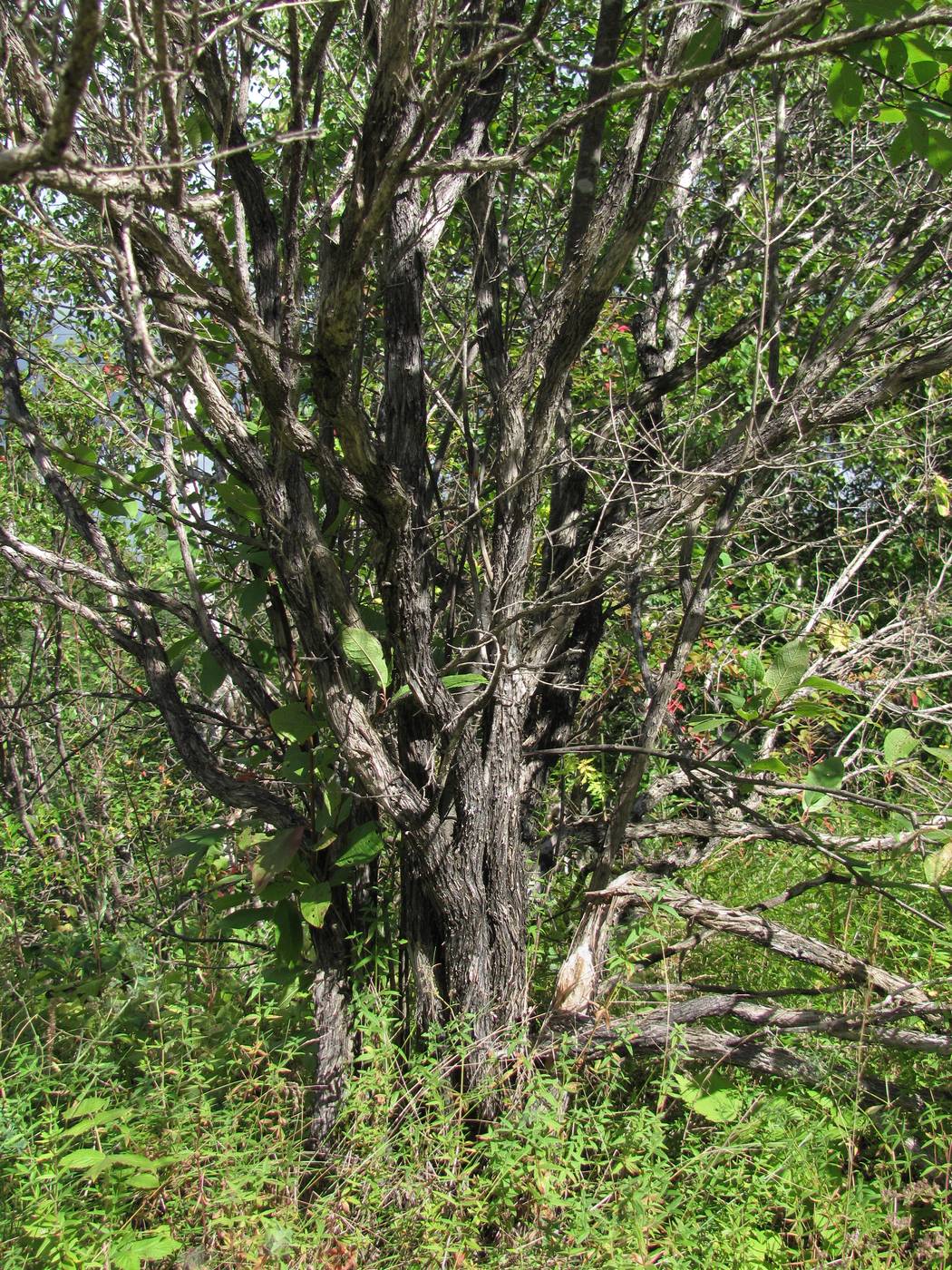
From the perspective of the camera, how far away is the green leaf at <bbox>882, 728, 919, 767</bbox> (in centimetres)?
247

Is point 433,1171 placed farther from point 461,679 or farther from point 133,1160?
point 461,679

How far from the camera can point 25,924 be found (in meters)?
3.96

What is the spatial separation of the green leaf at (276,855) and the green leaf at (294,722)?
242 millimetres

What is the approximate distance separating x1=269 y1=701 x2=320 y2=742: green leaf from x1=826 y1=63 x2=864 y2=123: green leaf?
5.66 ft

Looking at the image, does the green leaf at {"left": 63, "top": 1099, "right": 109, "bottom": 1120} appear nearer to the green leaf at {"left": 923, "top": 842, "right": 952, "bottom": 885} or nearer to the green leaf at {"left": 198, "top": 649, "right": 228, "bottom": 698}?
the green leaf at {"left": 198, "top": 649, "right": 228, "bottom": 698}

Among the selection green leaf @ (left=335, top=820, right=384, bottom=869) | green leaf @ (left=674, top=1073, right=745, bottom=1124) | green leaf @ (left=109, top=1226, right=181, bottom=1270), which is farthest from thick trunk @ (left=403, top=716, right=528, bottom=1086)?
green leaf @ (left=109, top=1226, right=181, bottom=1270)

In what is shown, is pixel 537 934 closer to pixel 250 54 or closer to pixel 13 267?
pixel 250 54

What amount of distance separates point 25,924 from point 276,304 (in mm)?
2811

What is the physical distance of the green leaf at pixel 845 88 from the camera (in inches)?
82.0

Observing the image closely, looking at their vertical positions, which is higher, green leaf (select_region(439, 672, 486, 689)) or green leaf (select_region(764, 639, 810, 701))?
green leaf (select_region(439, 672, 486, 689))

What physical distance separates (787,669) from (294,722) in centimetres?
117

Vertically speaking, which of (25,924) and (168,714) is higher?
(168,714)

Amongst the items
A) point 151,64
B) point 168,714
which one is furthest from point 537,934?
point 151,64

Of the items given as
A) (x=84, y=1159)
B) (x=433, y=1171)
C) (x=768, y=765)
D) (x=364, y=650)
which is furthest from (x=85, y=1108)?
(x=768, y=765)
